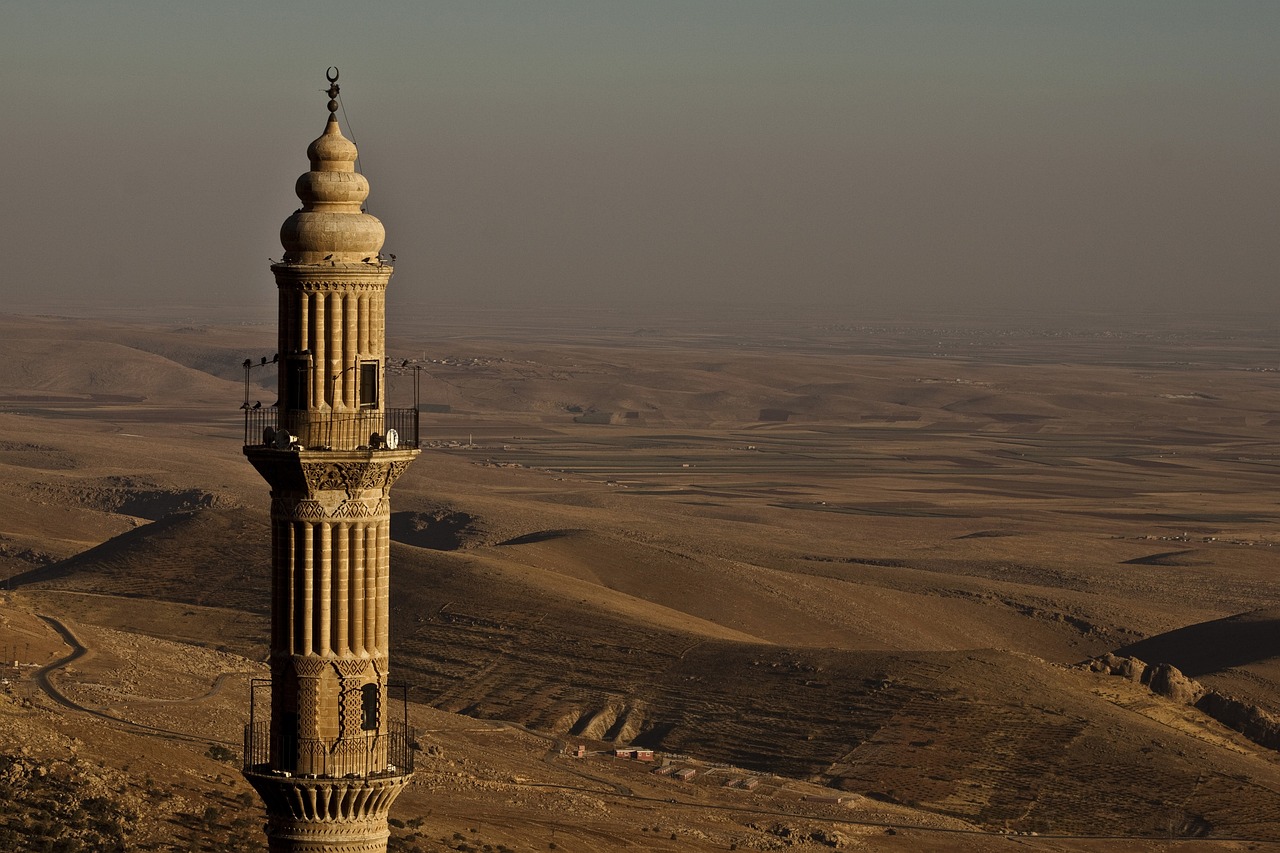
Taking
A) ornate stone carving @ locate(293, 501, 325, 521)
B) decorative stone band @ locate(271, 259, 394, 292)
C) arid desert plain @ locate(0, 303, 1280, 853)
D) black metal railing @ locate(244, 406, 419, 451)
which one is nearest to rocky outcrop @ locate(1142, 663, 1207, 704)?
arid desert plain @ locate(0, 303, 1280, 853)

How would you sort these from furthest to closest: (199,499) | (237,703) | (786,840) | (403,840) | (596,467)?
(596,467) < (199,499) < (237,703) < (786,840) < (403,840)

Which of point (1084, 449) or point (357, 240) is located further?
point (1084, 449)

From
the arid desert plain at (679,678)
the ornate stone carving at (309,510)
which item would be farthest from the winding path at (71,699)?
the ornate stone carving at (309,510)

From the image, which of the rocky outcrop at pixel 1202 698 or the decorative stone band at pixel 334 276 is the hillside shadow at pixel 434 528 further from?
the decorative stone band at pixel 334 276

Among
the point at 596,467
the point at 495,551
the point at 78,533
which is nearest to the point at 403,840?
the point at 495,551

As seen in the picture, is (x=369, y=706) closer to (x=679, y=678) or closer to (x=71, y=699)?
(x=71, y=699)

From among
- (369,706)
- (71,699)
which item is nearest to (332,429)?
(369,706)

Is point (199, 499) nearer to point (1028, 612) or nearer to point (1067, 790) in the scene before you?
point (1028, 612)
